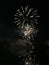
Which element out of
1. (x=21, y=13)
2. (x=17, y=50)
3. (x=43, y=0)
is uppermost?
(x=43, y=0)

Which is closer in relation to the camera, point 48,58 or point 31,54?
point 31,54

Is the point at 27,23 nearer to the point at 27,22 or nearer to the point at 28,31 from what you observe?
the point at 27,22

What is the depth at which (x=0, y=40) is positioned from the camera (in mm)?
7418

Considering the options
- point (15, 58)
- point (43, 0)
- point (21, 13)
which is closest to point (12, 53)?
point (15, 58)

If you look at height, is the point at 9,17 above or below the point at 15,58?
above

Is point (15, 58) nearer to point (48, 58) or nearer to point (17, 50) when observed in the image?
point (17, 50)

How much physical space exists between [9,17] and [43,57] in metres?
2.01

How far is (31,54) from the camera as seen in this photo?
6.57 m

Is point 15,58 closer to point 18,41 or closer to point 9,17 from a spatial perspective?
point 18,41

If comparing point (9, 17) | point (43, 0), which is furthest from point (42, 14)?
point (9, 17)

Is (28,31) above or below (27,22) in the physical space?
below

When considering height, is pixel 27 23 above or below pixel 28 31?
above

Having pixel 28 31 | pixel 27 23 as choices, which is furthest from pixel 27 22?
pixel 28 31

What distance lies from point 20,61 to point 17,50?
430mm
